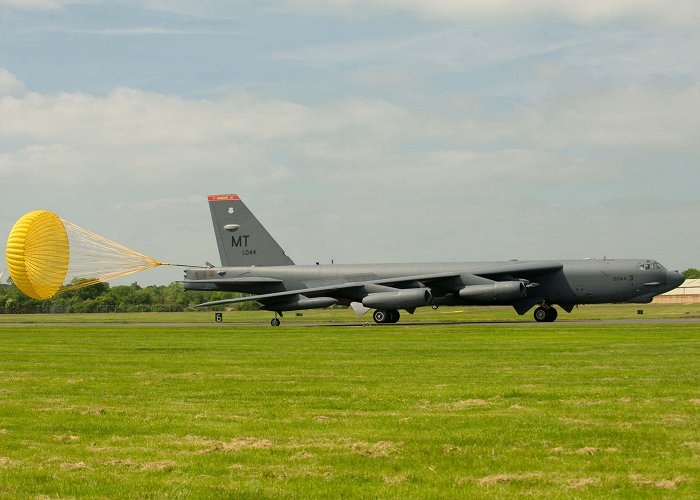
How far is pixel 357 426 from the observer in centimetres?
1124

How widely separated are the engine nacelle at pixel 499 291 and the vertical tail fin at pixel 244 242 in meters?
12.2

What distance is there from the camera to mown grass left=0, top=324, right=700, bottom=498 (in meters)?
8.23

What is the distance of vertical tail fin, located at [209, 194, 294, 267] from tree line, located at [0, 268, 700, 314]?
33623 millimetres

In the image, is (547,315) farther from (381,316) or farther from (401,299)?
(381,316)

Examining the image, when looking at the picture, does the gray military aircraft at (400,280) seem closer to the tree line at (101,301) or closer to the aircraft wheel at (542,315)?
the aircraft wheel at (542,315)

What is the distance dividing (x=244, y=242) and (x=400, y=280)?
10.3 metres

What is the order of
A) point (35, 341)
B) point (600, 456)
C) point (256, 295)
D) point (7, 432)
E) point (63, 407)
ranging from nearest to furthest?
point (600, 456)
point (7, 432)
point (63, 407)
point (35, 341)
point (256, 295)

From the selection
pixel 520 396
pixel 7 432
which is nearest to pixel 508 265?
pixel 520 396

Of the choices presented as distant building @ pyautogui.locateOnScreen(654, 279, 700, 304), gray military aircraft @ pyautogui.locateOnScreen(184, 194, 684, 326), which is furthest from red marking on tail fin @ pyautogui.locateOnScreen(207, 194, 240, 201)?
distant building @ pyautogui.locateOnScreen(654, 279, 700, 304)

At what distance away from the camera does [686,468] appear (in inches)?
333

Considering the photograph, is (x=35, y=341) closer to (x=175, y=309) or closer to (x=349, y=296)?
(x=349, y=296)

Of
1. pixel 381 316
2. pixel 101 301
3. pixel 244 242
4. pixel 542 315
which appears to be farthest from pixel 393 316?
pixel 101 301

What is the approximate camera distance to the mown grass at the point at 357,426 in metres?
8.23

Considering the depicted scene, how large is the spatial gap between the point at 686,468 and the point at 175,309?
9032cm
